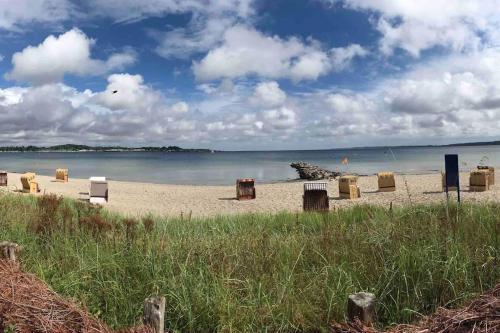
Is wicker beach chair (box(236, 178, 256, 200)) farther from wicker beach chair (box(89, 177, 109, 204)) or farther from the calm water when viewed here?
the calm water

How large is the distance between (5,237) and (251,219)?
472cm

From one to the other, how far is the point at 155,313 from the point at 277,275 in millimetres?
1563

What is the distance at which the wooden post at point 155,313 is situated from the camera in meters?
2.63

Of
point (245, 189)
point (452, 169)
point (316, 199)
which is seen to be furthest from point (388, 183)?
point (452, 169)

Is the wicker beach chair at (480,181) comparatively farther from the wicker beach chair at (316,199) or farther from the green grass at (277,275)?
the green grass at (277,275)

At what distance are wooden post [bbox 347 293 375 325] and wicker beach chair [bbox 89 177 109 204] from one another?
19.8 m

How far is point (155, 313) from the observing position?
264 cm

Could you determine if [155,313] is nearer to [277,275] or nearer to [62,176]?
[277,275]

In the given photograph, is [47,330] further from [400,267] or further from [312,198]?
[312,198]

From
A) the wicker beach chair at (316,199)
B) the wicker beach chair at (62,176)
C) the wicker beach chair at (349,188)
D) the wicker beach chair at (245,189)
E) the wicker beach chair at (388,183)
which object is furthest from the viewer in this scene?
the wicker beach chair at (62,176)

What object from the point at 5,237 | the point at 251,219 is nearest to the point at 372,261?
the point at 5,237

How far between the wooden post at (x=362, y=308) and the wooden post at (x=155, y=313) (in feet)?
3.71

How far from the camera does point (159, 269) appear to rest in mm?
3941

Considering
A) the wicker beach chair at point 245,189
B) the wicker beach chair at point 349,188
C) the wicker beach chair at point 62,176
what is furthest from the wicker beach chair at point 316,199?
the wicker beach chair at point 62,176
